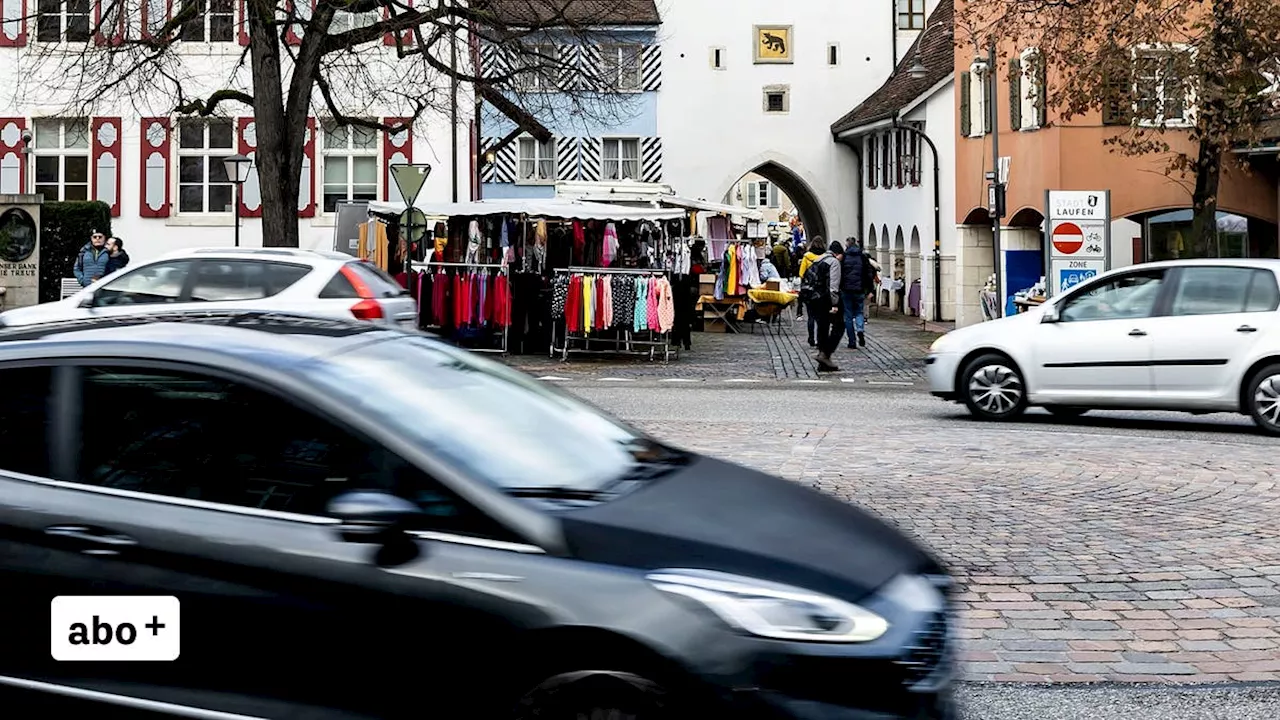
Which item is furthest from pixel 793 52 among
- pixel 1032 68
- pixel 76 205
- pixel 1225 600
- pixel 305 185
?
→ pixel 1225 600

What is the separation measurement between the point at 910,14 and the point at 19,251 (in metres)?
34.8

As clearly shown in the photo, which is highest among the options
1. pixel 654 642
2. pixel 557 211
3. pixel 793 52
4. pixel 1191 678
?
pixel 793 52

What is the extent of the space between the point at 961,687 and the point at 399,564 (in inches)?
109

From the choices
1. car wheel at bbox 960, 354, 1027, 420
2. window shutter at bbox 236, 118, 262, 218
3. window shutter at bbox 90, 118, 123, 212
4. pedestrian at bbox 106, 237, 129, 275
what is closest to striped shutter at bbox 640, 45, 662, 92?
window shutter at bbox 236, 118, 262, 218

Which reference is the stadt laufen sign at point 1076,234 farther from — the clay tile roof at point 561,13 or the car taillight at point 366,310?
the car taillight at point 366,310

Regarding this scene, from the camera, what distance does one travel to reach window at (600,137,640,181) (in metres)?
59.2

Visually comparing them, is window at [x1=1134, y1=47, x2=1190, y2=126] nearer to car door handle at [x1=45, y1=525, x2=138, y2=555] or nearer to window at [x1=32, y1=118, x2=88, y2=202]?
car door handle at [x1=45, y1=525, x2=138, y2=555]

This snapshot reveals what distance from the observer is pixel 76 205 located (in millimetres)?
40219

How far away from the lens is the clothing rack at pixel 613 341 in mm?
26703

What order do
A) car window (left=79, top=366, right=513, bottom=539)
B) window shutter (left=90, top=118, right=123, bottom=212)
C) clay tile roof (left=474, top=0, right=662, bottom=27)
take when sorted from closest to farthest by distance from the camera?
1. car window (left=79, top=366, right=513, bottom=539)
2. clay tile roof (left=474, top=0, right=662, bottom=27)
3. window shutter (left=90, top=118, right=123, bottom=212)

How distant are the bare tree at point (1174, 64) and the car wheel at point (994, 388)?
9.43m

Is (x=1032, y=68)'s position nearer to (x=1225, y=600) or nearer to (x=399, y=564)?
(x=1225, y=600)

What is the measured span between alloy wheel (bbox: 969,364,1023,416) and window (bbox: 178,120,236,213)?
2913 centimetres

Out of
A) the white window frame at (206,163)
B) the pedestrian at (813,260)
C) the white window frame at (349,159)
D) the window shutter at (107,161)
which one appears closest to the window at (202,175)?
the white window frame at (206,163)
